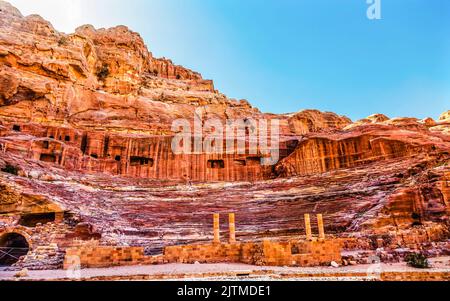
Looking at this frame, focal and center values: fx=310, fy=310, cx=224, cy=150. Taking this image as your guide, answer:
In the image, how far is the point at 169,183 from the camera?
105 feet

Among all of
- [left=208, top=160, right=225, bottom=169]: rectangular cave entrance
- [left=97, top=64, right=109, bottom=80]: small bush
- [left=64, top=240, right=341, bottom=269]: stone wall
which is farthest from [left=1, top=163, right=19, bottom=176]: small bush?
[left=97, top=64, right=109, bottom=80]: small bush

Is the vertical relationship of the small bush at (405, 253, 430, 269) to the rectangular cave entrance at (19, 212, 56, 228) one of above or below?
below

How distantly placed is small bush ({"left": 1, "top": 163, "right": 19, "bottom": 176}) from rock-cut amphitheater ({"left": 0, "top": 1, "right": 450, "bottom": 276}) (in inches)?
11.6

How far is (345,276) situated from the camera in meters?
9.32

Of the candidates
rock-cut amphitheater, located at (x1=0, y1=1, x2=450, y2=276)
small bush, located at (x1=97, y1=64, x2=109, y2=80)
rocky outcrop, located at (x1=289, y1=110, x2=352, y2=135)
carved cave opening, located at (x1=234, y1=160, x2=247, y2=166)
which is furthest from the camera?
small bush, located at (x1=97, y1=64, x2=109, y2=80)

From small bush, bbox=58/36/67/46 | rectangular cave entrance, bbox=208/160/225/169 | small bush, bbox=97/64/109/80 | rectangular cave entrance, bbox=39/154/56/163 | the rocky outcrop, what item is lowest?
rectangular cave entrance, bbox=39/154/56/163

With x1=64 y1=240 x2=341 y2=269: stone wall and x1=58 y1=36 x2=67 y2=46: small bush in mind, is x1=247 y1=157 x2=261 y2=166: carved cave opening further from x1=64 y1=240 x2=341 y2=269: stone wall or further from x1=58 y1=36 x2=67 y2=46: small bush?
x1=58 y1=36 x2=67 y2=46: small bush

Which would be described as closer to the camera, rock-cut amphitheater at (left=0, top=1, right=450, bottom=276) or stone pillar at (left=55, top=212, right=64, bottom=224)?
rock-cut amphitheater at (left=0, top=1, right=450, bottom=276)

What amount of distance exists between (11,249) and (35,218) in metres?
2.64

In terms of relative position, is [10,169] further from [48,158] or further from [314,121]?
[314,121]

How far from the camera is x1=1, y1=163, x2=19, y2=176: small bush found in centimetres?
2180
